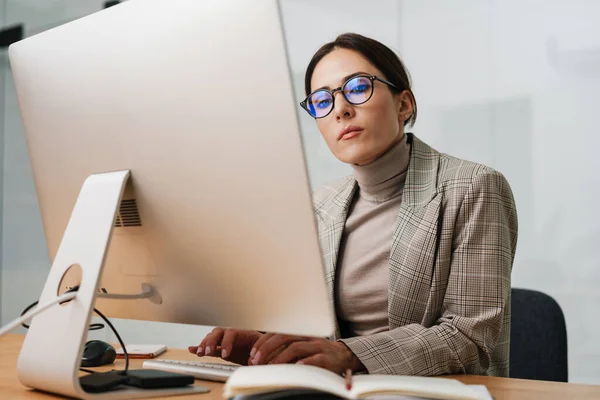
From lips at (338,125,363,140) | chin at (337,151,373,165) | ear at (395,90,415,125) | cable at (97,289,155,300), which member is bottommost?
cable at (97,289,155,300)

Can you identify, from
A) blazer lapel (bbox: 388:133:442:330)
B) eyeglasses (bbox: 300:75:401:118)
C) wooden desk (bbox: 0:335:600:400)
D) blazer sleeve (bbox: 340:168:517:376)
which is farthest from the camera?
eyeglasses (bbox: 300:75:401:118)

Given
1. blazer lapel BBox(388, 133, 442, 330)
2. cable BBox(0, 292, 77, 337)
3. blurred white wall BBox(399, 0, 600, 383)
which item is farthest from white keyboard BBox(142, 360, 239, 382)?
blurred white wall BBox(399, 0, 600, 383)

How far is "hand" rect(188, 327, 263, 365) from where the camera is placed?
1135 millimetres

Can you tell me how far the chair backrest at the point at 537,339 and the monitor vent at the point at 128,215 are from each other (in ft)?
3.33

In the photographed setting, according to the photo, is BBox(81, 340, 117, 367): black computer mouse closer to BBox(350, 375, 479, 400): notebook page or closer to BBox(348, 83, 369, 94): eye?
BBox(350, 375, 479, 400): notebook page

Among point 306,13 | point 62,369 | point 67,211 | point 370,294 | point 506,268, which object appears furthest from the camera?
point 306,13

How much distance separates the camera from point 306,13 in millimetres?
2758

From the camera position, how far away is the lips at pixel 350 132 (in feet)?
4.83

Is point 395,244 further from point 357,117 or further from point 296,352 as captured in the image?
point 296,352

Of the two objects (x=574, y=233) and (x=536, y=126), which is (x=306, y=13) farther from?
(x=574, y=233)

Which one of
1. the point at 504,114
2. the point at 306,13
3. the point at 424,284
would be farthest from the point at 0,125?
the point at 424,284

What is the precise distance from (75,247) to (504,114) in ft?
5.95

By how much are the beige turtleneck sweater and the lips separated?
0.09 m

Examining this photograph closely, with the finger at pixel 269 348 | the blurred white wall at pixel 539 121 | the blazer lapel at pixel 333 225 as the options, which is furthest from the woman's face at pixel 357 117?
the blurred white wall at pixel 539 121
